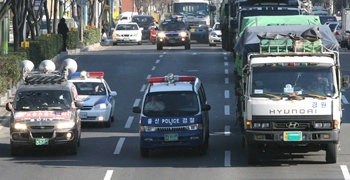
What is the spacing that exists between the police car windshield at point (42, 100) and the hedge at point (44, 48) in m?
17.1

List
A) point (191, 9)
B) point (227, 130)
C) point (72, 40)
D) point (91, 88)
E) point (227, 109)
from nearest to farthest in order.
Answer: point (227, 130) < point (91, 88) < point (227, 109) < point (72, 40) < point (191, 9)

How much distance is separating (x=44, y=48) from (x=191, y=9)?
31.4 metres

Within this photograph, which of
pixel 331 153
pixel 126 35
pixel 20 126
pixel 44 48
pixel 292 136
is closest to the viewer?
pixel 292 136

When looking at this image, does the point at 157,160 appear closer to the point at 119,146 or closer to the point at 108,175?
the point at 108,175

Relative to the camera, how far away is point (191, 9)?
239ft

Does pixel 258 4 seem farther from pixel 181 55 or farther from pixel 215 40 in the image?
pixel 215 40

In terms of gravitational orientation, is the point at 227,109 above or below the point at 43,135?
below

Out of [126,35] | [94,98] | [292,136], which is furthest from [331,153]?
[126,35]

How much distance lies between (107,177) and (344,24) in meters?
46.2

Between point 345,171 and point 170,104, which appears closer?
point 345,171

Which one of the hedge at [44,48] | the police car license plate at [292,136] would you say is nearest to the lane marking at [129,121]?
the police car license plate at [292,136]

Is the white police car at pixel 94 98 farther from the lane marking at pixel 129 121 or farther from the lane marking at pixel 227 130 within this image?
the lane marking at pixel 227 130

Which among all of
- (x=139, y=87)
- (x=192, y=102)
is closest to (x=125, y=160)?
(x=192, y=102)

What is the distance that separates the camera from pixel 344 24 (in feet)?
204
